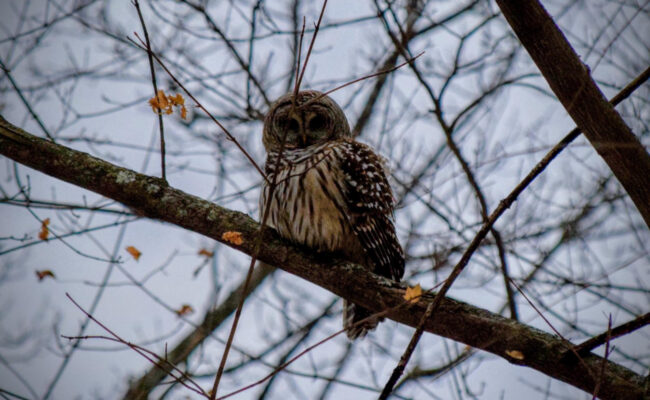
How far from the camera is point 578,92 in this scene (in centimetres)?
268

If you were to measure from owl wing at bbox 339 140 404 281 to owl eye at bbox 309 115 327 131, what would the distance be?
0.44 m

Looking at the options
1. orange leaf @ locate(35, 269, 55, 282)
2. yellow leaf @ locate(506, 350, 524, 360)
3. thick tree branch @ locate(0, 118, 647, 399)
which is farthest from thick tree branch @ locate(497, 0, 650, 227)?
orange leaf @ locate(35, 269, 55, 282)

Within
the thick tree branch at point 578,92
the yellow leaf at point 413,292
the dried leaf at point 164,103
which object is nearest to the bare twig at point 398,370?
the yellow leaf at point 413,292

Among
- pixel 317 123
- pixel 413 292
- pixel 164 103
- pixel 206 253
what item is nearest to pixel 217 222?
pixel 164 103

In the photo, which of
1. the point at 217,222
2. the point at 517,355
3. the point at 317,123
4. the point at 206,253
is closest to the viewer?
the point at 517,355

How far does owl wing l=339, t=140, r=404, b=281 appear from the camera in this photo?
4.36 meters

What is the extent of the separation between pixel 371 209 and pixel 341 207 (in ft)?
0.78

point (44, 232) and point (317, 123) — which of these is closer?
point (44, 232)

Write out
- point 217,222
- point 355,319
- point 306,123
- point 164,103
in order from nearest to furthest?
point 164,103, point 217,222, point 355,319, point 306,123

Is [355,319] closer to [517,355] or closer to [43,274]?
[517,355]

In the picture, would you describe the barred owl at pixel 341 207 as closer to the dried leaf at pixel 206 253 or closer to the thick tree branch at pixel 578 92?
the dried leaf at pixel 206 253

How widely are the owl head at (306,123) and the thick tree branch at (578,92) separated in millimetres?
2217

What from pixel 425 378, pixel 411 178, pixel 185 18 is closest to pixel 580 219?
pixel 411 178

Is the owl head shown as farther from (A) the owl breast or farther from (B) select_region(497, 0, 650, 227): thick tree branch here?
(B) select_region(497, 0, 650, 227): thick tree branch
